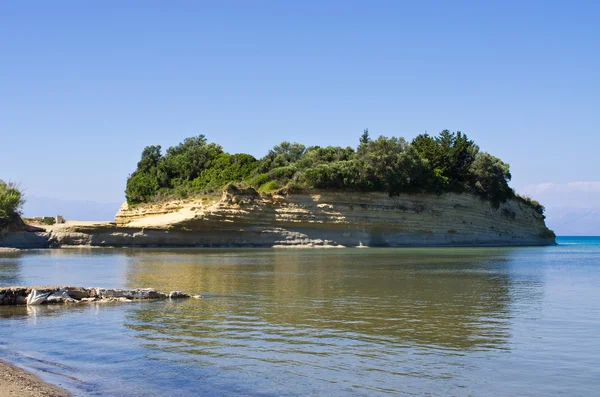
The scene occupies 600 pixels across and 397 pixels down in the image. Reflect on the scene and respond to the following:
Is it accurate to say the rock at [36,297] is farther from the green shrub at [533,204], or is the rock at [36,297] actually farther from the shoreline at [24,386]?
the green shrub at [533,204]

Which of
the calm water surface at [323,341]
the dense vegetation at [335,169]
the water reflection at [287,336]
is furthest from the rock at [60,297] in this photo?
the dense vegetation at [335,169]

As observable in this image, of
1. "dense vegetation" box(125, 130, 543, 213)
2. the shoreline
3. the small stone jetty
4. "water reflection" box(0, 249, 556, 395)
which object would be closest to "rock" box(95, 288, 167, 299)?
the small stone jetty

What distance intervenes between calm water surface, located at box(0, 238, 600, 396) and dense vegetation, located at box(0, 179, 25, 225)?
1453 inches

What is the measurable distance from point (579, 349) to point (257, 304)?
9522mm

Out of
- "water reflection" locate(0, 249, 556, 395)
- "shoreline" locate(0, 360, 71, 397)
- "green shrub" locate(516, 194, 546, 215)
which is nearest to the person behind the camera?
"shoreline" locate(0, 360, 71, 397)

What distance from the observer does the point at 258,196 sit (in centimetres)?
6066

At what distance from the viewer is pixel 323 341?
13.2 m

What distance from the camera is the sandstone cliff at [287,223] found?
5944cm

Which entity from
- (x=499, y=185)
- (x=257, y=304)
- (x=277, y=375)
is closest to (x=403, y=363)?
(x=277, y=375)

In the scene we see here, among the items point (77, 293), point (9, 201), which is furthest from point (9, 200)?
point (77, 293)

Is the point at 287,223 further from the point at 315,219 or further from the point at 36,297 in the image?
the point at 36,297

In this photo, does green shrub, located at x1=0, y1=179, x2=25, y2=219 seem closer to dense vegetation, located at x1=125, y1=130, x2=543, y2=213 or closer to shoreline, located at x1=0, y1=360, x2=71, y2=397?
dense vegetation, located at x1=125, y1=130, x2=543, y2=213

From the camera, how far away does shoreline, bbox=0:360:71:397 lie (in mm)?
9055

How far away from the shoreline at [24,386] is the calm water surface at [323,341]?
0.96ft
